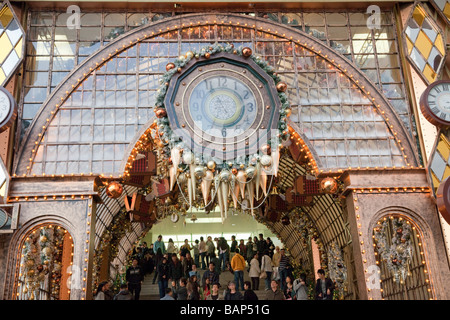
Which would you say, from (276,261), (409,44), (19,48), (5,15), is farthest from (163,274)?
(409,44)

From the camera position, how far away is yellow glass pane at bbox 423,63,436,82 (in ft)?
52.5

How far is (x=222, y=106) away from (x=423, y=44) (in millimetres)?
6860

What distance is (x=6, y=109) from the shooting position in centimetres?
1435

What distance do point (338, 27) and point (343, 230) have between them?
27.3 ft

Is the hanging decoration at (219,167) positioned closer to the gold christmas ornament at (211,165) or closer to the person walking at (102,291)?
the gold christmas ornament at (211,165)

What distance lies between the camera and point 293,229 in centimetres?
2758

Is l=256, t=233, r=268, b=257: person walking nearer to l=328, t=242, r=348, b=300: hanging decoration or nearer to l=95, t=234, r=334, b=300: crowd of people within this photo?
l=95, t=234, r=334, b=300: crowd of people

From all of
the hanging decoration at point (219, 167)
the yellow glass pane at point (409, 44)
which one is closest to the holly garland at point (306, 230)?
the yellow glass pane at point (409, 44)

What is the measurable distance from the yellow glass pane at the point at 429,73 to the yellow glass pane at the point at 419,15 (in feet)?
5.22

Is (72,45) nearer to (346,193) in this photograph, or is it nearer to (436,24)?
(346,193)

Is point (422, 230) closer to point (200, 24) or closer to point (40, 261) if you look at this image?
point (200, 24)

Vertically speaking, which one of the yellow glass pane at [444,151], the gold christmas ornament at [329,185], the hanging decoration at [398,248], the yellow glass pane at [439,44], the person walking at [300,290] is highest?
the yellow glass pane at [439,44]

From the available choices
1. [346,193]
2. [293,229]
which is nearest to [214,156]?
[346,193]

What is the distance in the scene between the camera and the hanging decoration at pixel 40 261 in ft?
48.8
